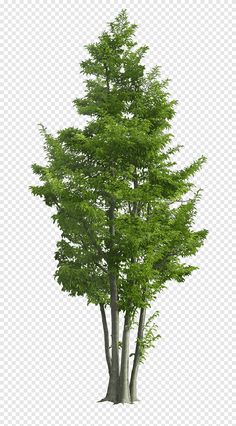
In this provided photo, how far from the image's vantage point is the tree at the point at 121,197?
40.8 feet

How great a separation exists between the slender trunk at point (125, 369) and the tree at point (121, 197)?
0.07 feet

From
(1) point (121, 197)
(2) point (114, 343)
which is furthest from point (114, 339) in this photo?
(1) point (121, 197)

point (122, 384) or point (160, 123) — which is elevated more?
point (160, 123)

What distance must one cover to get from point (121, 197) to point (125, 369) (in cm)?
394

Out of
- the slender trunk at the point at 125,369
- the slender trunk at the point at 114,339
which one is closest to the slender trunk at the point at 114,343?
the slender trunk at the point at 114,339

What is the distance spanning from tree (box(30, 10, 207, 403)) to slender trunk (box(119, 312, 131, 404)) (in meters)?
0.02

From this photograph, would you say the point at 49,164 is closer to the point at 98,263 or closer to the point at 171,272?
the point at 98,263

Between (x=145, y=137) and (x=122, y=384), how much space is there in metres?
5.58

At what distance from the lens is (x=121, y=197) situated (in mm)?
12336

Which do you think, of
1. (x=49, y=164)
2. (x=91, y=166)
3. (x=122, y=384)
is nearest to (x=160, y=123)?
(x=91, y=166)

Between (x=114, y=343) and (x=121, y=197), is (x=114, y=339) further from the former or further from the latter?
(x=121, y=197)

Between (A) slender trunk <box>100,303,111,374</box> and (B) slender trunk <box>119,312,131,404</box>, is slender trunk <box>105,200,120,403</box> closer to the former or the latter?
(B) slender trunk <box>119,312,131,404</box>

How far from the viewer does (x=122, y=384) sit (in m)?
12.8

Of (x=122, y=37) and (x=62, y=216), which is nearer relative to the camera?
(x=62, y=216)
